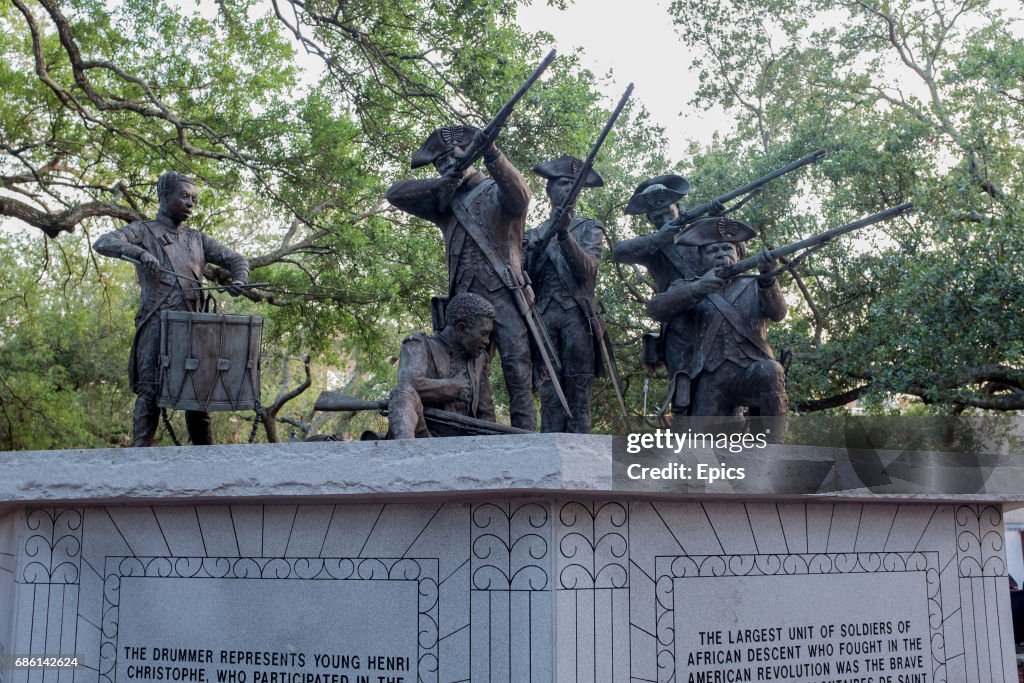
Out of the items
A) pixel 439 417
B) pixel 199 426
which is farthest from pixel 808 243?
pixel 199 426

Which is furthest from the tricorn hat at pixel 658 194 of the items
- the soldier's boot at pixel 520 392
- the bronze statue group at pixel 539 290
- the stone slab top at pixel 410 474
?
the stone slab top at pixel 410 474

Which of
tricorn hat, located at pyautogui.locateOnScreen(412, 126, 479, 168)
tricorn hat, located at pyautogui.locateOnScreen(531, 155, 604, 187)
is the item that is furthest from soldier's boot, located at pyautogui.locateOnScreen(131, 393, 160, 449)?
tricorn hat, located at pyautogui.locateOnScreen(531, 155, 604, 187)

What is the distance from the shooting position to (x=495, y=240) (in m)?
5.79

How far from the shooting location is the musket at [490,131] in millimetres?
5211

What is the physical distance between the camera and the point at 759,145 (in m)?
17.3

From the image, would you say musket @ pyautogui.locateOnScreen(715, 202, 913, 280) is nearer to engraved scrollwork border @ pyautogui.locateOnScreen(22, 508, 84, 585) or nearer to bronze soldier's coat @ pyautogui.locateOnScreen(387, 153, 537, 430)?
bronze soldier's coat @ pyautogui.locateOnScreen(387, 153, 537, 430)

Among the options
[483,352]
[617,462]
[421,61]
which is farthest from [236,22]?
[617,462]

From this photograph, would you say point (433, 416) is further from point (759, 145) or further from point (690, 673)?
point (759, 145)

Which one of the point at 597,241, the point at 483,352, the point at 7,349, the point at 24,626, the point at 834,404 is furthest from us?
the point at 7,349

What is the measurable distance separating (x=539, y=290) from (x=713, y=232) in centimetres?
111

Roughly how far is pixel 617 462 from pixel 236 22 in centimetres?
1152

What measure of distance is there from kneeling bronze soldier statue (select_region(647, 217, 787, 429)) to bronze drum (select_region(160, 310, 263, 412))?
7.97ft

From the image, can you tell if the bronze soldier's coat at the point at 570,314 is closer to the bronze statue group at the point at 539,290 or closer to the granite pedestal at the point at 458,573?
the bronze statue group at the point at 539,290

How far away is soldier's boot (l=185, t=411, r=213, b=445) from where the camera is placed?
6.30 metres
